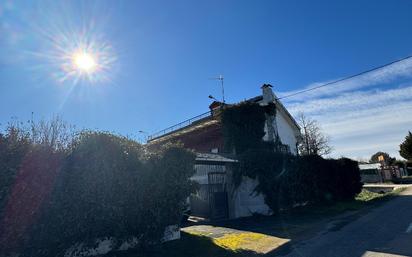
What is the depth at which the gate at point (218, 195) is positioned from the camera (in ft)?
46.1

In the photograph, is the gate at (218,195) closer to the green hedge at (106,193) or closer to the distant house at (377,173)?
the green hedge at (106,193)

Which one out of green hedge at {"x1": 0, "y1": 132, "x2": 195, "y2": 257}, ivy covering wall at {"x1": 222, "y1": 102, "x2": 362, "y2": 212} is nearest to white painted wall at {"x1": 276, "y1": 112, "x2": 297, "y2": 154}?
ivy covering wall at {"x1": 222, "y1": 102, "x2": 362, "y2": 212}

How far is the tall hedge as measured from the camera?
19.6 ft

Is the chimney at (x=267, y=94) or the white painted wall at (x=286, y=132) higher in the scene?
the chimney at (x=267, y=94)

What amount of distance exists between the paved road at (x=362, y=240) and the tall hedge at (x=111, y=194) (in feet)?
11.5

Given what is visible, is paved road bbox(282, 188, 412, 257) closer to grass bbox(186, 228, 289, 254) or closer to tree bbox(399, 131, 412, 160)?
grass bbox(186, 228, 289, 254)

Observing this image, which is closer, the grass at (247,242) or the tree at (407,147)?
the grass at (247,242)

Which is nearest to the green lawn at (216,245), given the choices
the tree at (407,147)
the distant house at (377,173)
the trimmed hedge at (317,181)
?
the trimmed hedge at (317,181)

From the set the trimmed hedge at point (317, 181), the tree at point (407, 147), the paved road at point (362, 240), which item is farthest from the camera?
the tree at point (407, 147)

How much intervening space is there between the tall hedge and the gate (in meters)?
5.46

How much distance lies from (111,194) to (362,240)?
6.99 meters

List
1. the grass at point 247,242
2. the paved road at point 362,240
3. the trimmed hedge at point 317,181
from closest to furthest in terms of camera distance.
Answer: the paved road at point 362,240
the grass at point 247,242
the trimmed hedge at point 317,181

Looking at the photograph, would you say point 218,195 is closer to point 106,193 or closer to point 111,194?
point 111,194

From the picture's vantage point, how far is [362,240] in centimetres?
855
